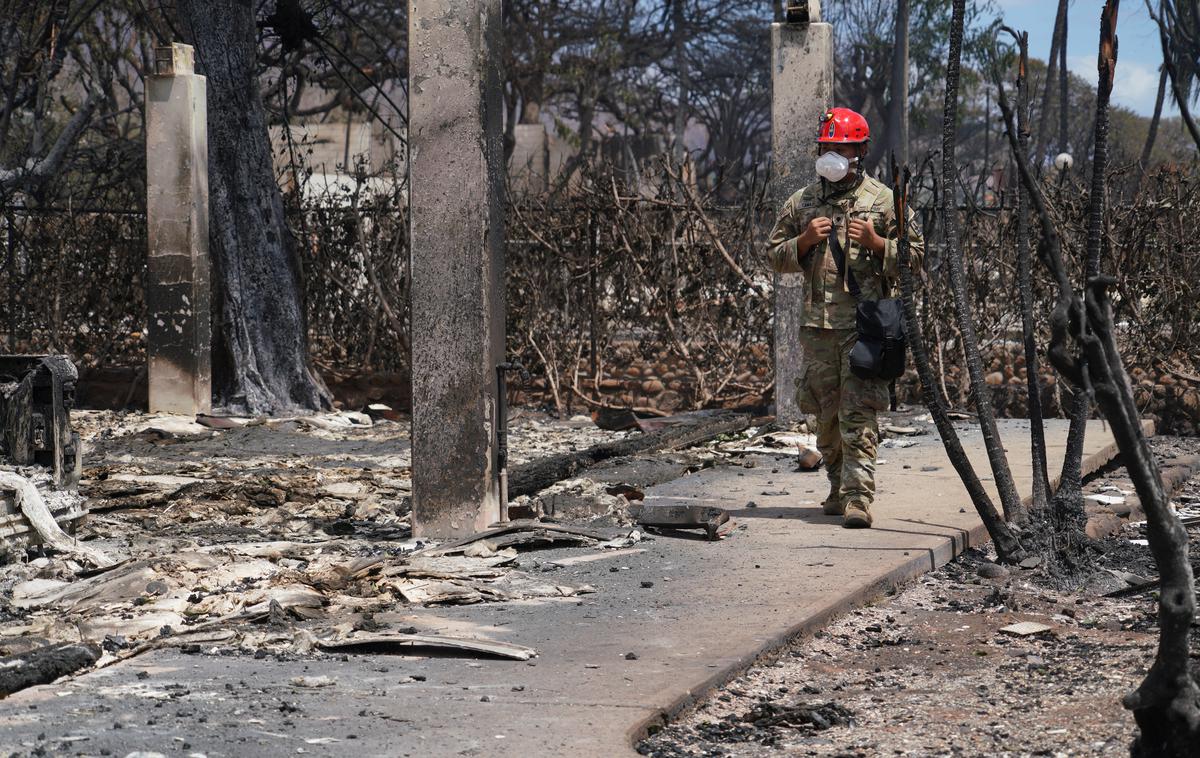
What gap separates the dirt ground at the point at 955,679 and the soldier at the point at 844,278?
783 mm

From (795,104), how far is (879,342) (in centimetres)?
443

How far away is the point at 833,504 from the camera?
739 centimetres

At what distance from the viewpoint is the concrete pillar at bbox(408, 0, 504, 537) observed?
21.6ft

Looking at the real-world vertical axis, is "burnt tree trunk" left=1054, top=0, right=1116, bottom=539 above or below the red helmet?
below

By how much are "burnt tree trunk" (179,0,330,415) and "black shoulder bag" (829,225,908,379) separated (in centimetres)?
738

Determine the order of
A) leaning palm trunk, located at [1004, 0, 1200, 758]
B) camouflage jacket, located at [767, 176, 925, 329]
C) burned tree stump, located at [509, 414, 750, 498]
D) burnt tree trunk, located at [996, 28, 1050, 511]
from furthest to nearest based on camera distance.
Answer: burned tree stump, located at [509, 414, 750, 498] < camouflage jacket, located at [767, 176, 925, 329] < burnt tree trunk, located at [996, 28, 1050, 511] < leaning palm trunk, located at [1004, 0, 1200, 758]

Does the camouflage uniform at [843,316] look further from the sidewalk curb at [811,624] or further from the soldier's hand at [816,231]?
the sidewalk curb at [811,624]

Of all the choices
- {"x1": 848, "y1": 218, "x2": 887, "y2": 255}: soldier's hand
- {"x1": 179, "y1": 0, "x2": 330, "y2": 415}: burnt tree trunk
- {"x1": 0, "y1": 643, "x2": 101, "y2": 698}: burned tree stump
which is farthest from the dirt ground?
{"x1": 179, "y1": 0, "x2": 330, "y2": 415}: burnt tree trunk

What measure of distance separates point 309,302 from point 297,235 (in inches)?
25.9

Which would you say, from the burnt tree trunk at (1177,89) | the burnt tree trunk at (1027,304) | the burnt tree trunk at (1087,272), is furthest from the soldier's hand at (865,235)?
the burnt tree trunk at (1177,89)

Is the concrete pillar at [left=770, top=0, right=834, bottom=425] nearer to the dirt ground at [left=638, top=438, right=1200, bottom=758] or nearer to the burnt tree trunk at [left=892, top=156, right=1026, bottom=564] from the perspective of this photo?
the burnt tree trunk at [left=892, top=156, right=1026, bottom=564]

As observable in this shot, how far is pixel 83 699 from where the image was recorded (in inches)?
160

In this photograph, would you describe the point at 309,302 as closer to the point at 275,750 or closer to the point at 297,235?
the point at 297,235

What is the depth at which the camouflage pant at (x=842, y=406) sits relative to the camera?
694cm
